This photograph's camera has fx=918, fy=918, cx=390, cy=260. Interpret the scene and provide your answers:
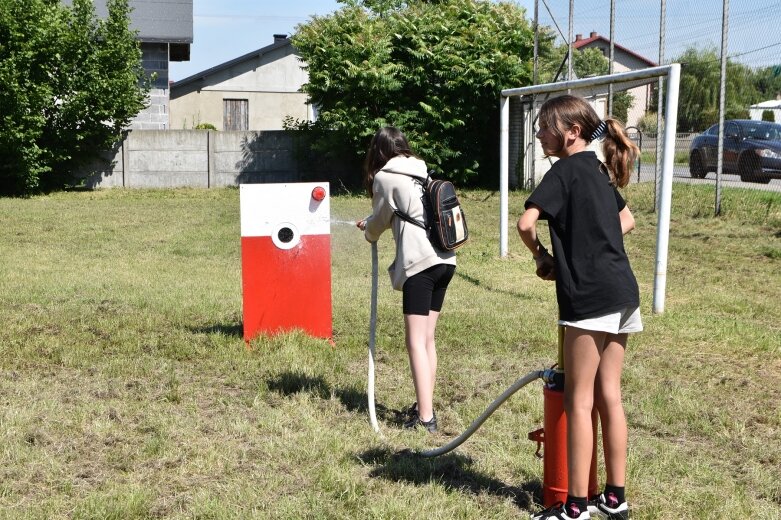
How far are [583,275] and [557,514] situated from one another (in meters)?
0.99

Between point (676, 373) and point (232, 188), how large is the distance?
1931 centimetres

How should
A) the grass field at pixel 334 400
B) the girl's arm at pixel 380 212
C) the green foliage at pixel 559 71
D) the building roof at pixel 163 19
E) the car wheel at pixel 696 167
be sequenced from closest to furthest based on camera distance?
the grass field at pixel 334 400
the girl's arm at pixel 380 212
the car wheel at pixel 696 167
the green foliage at pixel 559 71
the building roof at pixel 163 19

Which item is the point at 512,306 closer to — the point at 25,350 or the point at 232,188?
the point at 25,350

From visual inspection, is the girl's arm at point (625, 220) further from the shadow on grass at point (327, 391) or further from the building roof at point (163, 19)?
the building roof at point (163, 19)

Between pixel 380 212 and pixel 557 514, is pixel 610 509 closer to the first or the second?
pixel 557 514

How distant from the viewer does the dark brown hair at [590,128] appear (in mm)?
3629

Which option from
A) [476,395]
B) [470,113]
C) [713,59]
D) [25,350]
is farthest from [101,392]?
[470,113]

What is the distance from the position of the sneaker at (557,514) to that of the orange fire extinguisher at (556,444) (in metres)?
0.06

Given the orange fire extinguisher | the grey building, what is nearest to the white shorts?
the orange fire extinguisher

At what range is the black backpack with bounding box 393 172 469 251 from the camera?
4980 mm

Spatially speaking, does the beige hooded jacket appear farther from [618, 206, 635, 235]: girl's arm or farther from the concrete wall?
the concrete wall

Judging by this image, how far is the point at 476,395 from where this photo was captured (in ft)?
19.4

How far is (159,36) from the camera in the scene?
96.3ft

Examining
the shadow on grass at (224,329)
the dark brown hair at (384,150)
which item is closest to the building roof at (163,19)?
the shadow on grass at (224,329)
